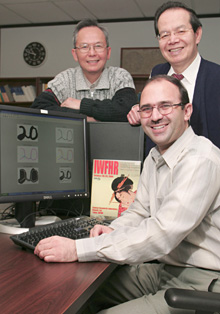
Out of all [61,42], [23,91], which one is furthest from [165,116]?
[61,42]

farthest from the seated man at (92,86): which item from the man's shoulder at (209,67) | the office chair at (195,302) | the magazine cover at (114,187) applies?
the office chair at (195,302)

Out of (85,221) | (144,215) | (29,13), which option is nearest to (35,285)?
(85,221)

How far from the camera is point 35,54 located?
663cm

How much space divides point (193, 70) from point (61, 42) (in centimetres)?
514

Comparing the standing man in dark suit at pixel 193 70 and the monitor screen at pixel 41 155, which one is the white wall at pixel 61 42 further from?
the monitor screen at pixel 41 155

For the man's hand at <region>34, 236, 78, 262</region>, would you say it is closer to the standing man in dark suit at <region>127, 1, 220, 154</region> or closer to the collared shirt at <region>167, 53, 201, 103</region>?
the standing man in dark suit at <region>127, 1, 220, 154</region>

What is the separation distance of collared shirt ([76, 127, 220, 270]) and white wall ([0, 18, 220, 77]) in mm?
5064

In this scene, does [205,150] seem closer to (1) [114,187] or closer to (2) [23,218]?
(1) [114,187]

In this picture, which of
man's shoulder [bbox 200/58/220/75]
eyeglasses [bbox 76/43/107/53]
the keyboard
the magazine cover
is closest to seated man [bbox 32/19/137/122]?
eyeglasses [bbox 76/43/107/53]

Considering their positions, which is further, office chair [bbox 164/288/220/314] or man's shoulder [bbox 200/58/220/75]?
man's shoulder [bbox 200/58/220/75]

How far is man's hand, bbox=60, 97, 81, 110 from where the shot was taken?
1867 millimetres

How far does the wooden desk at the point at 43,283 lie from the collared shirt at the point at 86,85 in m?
1.04

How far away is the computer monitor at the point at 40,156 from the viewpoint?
1447 millimetres

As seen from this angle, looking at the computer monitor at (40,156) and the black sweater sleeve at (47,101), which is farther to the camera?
the black sweater sleeve at (47,101)
